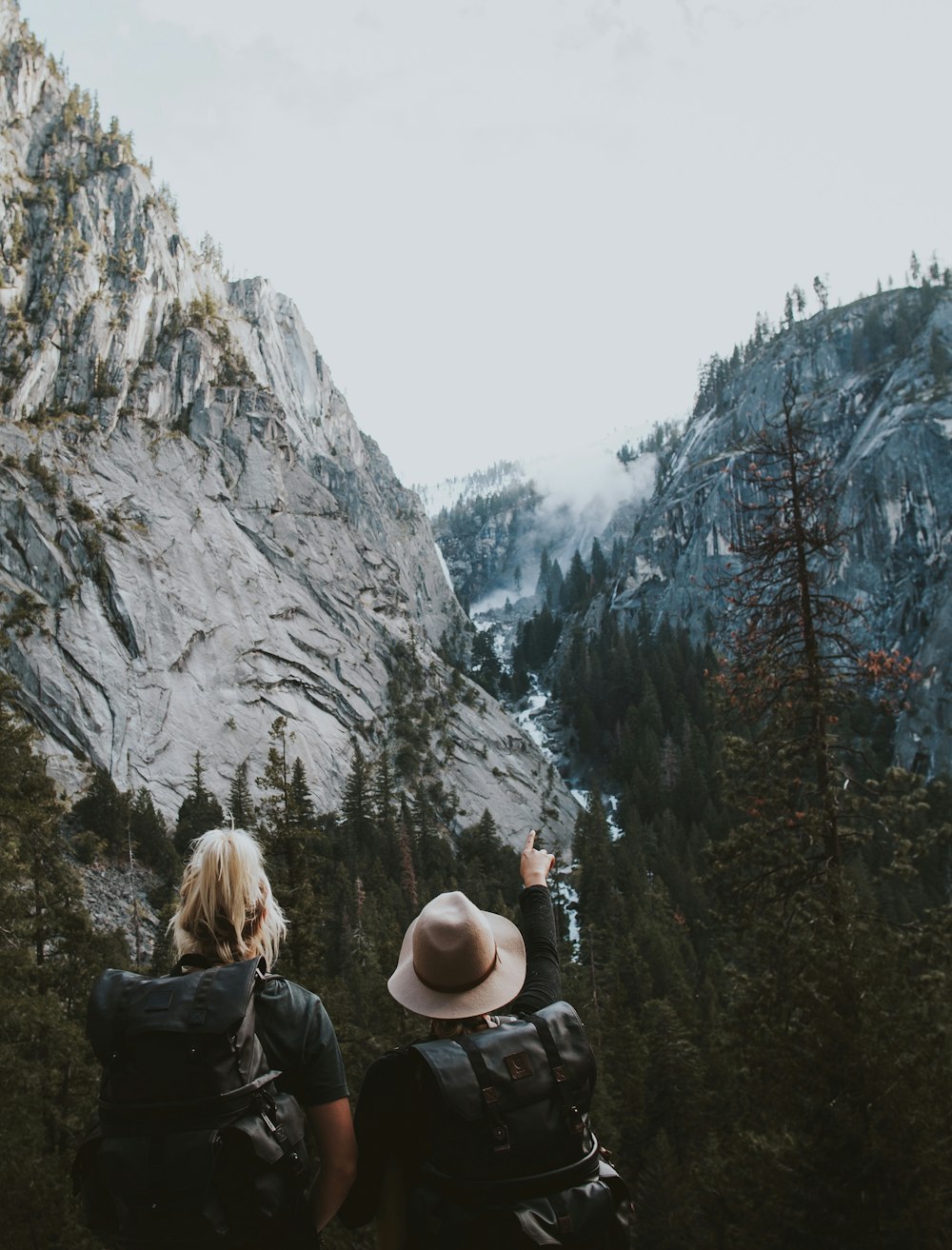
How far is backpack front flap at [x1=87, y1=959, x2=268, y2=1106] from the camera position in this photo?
2.80 metres

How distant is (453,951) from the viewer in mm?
3113

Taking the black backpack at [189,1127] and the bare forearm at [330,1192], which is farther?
the bare forearm at [330,1192]

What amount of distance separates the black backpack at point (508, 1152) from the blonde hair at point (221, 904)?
786mm

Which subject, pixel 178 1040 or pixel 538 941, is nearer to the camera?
pixel 178 1040

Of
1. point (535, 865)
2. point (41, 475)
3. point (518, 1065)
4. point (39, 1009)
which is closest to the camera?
point (518, 1065)

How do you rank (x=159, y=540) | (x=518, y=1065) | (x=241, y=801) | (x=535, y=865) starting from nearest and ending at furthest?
(x=518, y=1065), (x=535, y=865), (x=241, y=801), (x=159, y=540)

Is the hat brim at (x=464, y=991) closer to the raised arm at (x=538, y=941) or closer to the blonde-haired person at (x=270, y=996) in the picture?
the raised arm at (x=538, y=941)

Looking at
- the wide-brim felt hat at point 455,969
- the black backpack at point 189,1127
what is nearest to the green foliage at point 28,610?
the black backpack at point 189,1127

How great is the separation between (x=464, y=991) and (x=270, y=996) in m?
0.70

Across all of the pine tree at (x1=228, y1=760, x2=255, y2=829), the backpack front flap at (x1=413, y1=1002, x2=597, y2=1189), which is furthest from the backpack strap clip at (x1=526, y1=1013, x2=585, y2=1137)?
the pine tree at (x1=228, y1=760, x2=255, y2=829)

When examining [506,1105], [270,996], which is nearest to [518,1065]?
[506,1105]

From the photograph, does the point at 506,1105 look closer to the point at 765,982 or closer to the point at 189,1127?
the point at 189,1127

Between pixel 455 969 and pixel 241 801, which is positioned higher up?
pixel 241 801

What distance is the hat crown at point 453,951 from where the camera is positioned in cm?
312
